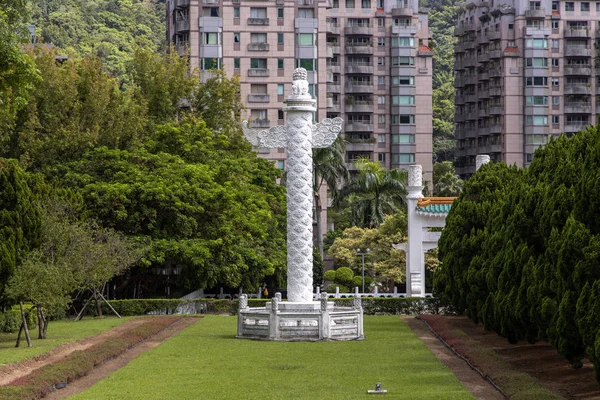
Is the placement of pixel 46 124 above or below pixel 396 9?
below

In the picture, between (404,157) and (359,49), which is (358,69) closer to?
(359,49)

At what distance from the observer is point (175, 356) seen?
1137 inches

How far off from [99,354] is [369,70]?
2894 inches

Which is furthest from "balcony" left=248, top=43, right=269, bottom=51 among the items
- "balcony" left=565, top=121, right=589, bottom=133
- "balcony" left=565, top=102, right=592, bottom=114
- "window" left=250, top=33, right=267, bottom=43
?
"balcony" left=565, top=121, right=589, bottom=133

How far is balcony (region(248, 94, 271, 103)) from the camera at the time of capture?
83.6 m

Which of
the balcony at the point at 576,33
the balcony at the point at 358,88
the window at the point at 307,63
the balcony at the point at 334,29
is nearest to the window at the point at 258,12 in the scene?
the window at the point at 307,63

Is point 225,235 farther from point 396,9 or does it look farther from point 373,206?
point 396,9

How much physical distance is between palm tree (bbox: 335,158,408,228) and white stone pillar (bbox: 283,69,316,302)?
34349 millimetres

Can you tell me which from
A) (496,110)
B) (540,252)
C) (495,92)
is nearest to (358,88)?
(495,92)

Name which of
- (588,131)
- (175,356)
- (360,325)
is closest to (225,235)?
(360,325)

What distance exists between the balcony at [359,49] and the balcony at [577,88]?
17099 mm

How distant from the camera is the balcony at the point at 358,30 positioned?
98.6 m

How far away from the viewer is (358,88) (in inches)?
3873

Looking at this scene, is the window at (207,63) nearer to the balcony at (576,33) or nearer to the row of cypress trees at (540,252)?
the balcony at (576,33)
